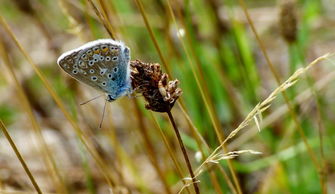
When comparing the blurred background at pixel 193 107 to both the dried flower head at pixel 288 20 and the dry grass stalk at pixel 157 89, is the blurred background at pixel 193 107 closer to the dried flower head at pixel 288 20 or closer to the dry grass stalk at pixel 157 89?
the dried flower head at pixel 288 20

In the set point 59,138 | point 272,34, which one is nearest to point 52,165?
point 59,138

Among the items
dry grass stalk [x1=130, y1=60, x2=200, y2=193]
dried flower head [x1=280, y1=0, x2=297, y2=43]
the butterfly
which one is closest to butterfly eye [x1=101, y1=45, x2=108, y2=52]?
the butterfly

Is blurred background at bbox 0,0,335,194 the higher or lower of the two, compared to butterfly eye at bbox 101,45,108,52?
lower

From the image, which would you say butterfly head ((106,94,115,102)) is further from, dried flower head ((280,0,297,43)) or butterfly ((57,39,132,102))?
dried flower head ((280,0,297,43))

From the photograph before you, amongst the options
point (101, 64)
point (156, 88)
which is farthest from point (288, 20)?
point (156, 88)

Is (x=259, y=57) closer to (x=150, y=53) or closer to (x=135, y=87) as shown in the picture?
(x=150, y=53)

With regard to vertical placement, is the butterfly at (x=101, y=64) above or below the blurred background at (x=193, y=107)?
above

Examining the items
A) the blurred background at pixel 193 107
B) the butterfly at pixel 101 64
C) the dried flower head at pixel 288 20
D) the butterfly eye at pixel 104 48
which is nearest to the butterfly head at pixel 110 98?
the butterfly at pixel 101 64
